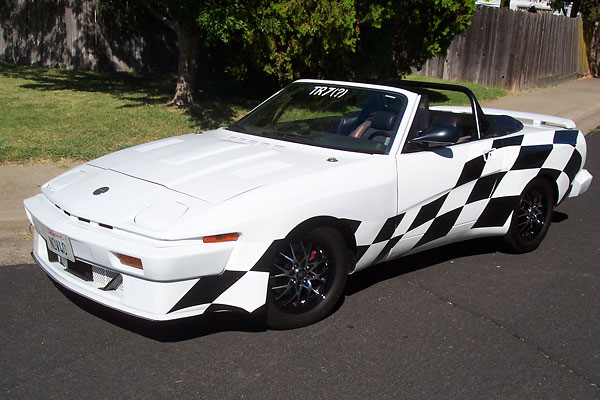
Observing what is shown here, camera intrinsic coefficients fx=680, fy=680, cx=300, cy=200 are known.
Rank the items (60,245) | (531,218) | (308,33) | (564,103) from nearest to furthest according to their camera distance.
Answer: (60,245), (531,218), (308,33), (564,103)

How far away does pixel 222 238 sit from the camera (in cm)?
376

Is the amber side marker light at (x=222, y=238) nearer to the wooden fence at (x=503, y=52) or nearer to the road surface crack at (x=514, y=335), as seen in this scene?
the road surface crack at (x=514, y=335)

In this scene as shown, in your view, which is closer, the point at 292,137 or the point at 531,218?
the point at 292,137

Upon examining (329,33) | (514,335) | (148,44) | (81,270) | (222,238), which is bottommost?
(514,335)

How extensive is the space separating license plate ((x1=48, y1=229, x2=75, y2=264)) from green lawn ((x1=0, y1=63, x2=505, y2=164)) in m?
4.10

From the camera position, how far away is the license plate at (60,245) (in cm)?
396

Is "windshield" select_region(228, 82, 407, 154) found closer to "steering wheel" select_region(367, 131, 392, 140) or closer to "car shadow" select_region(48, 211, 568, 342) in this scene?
"steering wheel" select_region(367, 131, 392, 140)

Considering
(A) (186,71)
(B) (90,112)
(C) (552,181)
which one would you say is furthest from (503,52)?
(C) (552,181)

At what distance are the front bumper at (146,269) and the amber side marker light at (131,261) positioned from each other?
0.02 metres

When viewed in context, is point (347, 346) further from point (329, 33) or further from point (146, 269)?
point (329, 33)

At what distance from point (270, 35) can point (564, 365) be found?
7.72 metres

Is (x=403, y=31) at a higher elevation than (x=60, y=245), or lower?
higher

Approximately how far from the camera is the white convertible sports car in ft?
12.3

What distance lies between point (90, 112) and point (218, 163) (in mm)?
6848
